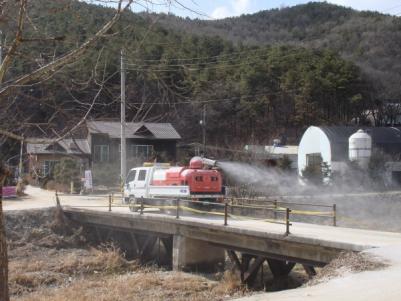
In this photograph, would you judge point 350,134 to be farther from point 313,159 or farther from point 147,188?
point 147,188

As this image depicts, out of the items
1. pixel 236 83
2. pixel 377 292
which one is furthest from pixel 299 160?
pixel 377 292

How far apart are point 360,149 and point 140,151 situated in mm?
25593

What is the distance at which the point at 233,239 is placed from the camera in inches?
767

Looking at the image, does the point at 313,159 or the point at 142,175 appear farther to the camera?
the point at 313,159

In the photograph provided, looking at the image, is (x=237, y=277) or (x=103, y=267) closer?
(x=237, y=277)

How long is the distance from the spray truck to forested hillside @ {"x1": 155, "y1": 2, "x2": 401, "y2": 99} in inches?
1747

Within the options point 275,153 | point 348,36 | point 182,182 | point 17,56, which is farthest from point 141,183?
point 348,36

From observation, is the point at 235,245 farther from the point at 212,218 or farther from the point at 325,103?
the point at 325,103

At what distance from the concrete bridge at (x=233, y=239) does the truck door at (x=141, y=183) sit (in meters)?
1.41

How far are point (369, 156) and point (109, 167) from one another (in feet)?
80.9

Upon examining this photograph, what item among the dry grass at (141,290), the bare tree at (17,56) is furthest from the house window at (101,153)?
the bare tree at (17,56)

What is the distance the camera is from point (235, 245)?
19469 mm

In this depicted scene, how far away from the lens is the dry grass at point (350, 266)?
11.4 m

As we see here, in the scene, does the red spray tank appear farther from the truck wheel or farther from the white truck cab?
the truck wheel
